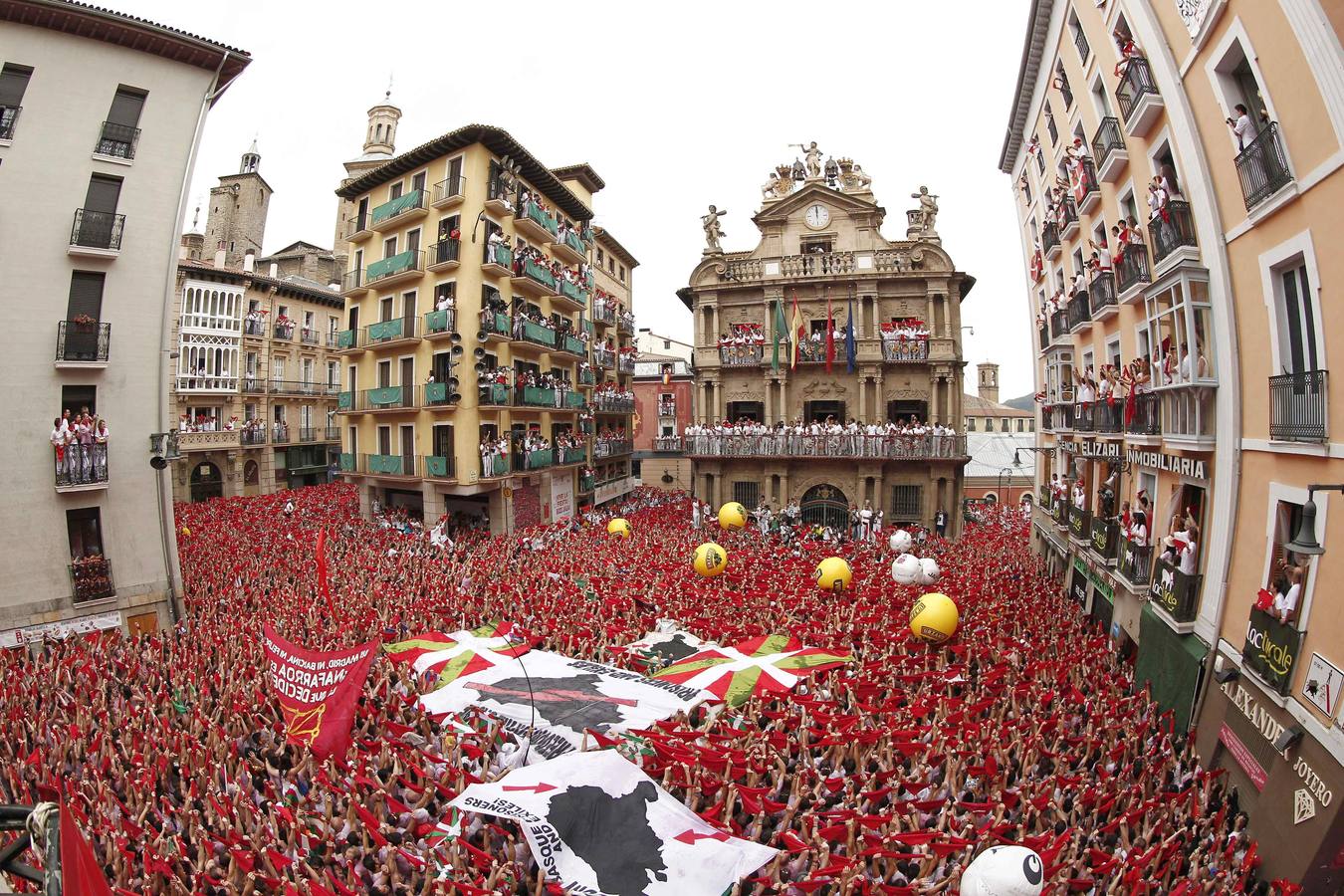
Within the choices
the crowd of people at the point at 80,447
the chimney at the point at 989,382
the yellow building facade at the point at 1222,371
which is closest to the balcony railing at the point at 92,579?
the crowd of people at the point at 80,447

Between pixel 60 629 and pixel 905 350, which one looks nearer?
pixel 60 629

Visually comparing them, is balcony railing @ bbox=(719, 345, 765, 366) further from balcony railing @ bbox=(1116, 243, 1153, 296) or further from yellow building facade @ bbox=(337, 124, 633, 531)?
balcony railing @ bbox=(1116, 243, 1153, 296)

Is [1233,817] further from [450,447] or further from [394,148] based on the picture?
[394,148]

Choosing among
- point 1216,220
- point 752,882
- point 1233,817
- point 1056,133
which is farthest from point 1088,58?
point 752,882

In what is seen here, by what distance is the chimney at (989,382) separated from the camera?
83500 mm

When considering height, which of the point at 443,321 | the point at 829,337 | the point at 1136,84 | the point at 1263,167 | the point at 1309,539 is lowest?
the point at 1309,539

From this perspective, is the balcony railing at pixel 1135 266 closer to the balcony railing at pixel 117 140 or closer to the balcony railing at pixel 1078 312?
the balcony railing at pixel 1078 312

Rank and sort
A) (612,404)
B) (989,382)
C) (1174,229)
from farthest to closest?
(989,382) → (612,404) → (1174,229)

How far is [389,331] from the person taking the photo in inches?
1037

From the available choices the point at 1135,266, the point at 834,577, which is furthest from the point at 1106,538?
the point at 834,577

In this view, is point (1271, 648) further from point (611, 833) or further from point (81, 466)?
point (81, 466)

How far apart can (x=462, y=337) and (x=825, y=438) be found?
1600 cm

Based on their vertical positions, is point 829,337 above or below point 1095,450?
above

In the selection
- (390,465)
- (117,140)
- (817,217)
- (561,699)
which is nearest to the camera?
(561,699)
